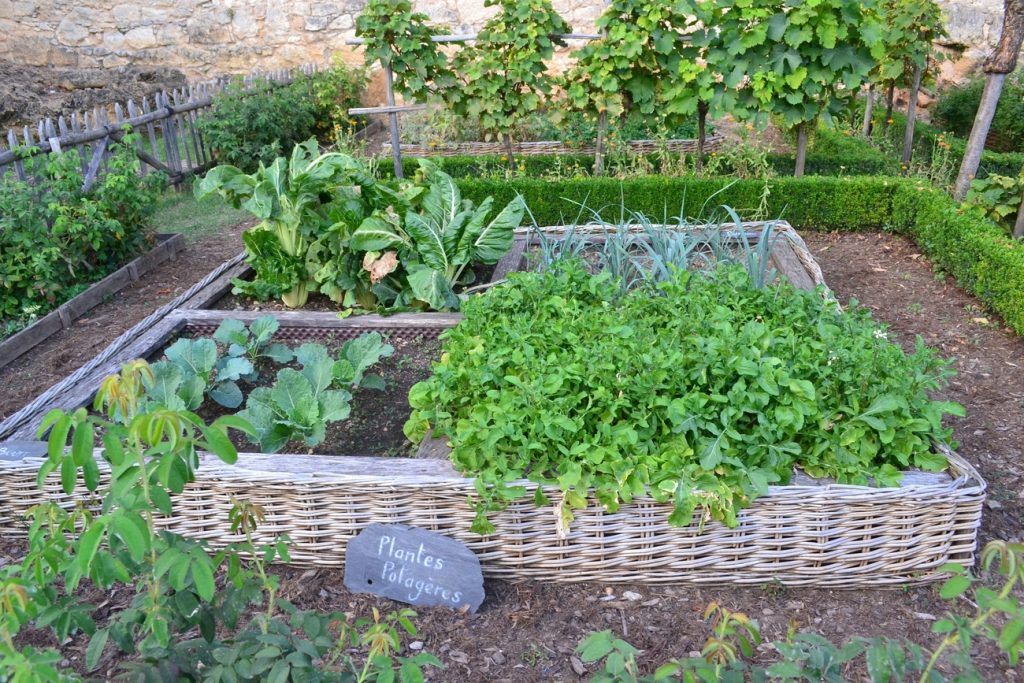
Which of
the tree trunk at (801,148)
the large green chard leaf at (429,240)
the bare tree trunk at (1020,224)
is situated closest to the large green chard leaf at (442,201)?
the large green chard leaf at (429,240)

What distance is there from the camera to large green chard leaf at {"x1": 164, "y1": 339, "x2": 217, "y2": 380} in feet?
11.6

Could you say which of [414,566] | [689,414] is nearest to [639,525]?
[689,414]

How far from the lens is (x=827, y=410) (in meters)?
2.66

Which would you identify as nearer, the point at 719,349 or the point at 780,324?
the point at 719,349

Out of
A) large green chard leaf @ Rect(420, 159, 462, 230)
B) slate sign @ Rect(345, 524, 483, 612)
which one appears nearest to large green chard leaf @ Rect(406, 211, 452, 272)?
large green chard leaf @ Rect(420, 159, 462, 230)

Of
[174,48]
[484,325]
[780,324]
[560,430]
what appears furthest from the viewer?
[174,48]

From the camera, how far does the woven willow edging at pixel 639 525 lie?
256cm

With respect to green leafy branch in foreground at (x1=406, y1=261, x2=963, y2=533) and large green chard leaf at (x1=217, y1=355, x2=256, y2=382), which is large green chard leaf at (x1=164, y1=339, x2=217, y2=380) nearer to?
large green chard leaf at (x1=217, y1=355, x2=256, y2=382)

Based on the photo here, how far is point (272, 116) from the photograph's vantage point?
30.0 feet

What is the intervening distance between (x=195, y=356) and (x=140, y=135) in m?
5.39

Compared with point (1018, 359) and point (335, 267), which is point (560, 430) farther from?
point (1018, 359)

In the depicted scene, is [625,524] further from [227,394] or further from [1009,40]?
[1009,40]

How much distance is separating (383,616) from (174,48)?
1191 cm

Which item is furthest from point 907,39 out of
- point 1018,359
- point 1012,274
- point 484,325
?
point 484,325
